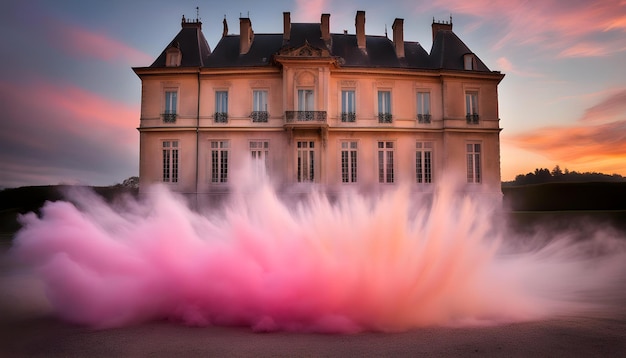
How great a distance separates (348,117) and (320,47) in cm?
616

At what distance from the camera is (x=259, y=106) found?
1259 inches

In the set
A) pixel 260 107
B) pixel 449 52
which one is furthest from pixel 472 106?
pixel 260 107

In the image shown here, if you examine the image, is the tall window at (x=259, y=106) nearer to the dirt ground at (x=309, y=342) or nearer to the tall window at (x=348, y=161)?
the tall window at (x=348, y=161)

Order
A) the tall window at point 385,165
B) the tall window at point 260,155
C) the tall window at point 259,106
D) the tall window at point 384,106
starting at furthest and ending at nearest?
the tall window at point 384,106
the tall window at point 385,165
the tall window at point 259,106
the tall window at point 260,155

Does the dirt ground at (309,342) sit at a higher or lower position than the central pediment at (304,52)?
lower

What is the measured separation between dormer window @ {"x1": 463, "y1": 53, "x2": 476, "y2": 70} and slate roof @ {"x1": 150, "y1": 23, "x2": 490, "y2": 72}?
1.19ft

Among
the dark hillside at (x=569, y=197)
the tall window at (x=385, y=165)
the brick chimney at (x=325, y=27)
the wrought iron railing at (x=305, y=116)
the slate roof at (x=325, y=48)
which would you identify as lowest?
the dark hillside at (x=569, y=197)

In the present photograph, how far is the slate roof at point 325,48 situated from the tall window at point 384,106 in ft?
7.64

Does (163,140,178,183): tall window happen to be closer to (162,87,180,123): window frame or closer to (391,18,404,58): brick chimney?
(162,87,180,123): window frame

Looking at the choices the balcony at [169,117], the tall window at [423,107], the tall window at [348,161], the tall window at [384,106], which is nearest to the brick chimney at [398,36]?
the tall window at [423,107]

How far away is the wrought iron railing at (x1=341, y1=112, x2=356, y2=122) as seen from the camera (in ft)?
105

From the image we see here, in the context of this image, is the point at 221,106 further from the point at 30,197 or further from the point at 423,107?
the point at 30,197

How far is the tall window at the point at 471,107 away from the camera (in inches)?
1299

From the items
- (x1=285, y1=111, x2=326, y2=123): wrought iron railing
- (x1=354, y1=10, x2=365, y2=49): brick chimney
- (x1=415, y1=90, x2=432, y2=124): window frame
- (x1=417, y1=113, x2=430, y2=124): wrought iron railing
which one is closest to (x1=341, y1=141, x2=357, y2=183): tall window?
(x1=285, y1=111, x2=326, y2=123): wrought iron railing
